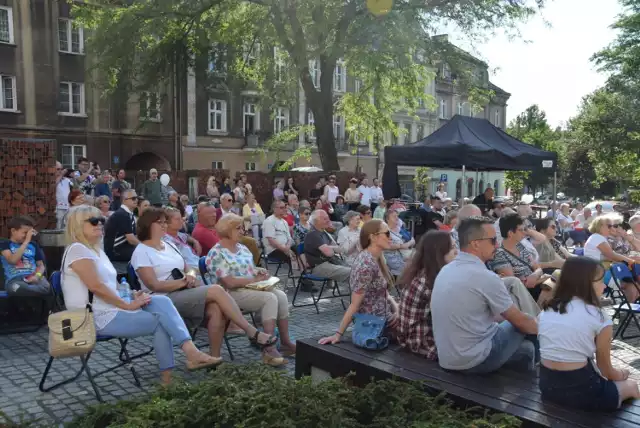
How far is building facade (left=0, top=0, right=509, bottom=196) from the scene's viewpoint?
2720 cm

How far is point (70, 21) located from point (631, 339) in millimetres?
28845

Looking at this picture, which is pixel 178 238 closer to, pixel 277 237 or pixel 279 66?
pixel 277 237

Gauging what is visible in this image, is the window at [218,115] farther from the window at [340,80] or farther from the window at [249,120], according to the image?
the window at [340,80]

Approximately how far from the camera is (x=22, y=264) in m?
6.95

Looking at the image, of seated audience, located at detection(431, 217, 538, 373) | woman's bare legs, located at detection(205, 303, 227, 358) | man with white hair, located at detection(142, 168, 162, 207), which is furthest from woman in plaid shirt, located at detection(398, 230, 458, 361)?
man with white hair, located at detection(142, 168, 162, 207)

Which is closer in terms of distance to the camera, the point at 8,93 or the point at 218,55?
the point at 218,55

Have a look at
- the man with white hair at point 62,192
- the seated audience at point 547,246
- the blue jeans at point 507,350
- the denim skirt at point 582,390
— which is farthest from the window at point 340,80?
the denim skirt at point 582,390

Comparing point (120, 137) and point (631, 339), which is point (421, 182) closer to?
point (120, 137)

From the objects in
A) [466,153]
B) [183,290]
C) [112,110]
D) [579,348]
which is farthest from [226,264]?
[112,110]

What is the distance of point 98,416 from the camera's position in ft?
10.9

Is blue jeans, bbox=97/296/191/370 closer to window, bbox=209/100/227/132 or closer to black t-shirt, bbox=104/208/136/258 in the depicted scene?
black t-shirt, bbox=104/208/136/258

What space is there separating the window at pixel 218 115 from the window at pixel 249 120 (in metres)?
1.55

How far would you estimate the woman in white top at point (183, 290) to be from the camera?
5590 mm

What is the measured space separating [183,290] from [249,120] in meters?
34.6
